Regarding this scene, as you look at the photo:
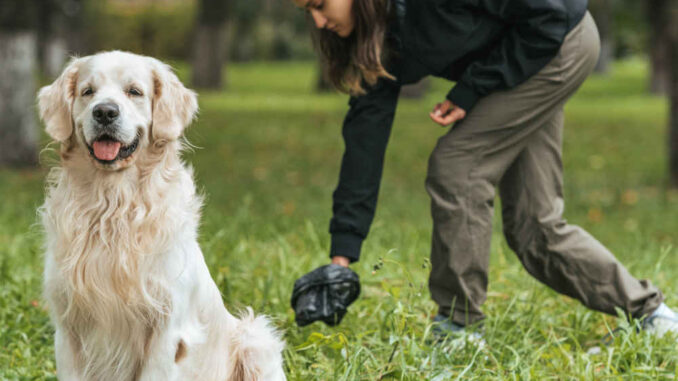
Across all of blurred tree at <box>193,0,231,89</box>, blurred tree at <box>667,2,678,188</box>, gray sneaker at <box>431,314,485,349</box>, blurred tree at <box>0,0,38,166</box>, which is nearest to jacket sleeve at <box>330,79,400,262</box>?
gray sneaker at <box>431,314,485,349</box>

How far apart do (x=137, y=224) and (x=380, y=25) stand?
1279 mm

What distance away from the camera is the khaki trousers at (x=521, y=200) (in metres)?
3.42

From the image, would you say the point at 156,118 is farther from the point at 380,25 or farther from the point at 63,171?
the point at 380,25

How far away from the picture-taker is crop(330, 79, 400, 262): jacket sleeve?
345 centimetres

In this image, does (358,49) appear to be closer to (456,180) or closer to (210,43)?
(456,180)

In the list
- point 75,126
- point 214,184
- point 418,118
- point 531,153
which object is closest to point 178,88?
point 75,126

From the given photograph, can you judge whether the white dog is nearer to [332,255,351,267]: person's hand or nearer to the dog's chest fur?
the dog's chest fur

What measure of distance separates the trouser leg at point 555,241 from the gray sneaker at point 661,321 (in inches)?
1.2

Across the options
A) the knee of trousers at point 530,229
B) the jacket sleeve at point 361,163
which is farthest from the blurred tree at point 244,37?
the knee of trousers at point 530,229

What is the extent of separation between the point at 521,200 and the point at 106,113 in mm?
1857

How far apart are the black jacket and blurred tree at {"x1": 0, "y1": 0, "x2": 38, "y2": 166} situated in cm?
575

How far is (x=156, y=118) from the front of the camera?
2.77 m

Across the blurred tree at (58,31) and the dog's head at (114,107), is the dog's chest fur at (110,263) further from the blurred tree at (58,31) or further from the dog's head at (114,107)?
the blurred tree at (58,31)

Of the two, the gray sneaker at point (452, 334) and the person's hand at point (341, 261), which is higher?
the person's hand at point (341, 261)
